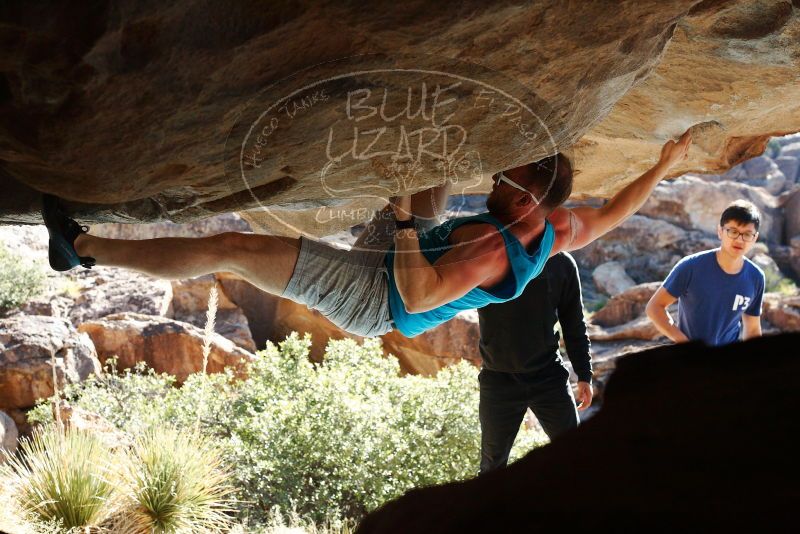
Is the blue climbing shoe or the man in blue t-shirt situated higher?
the blue climbing shoe

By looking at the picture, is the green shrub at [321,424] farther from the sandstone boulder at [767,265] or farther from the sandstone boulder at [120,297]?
the sandstone boulder at [767,265]

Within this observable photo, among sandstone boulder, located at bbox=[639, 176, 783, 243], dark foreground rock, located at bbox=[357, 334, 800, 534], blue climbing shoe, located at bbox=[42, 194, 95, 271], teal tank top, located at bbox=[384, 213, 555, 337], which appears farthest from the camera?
sandstone boulder, located at bbox=[639, 176, 783, 243]

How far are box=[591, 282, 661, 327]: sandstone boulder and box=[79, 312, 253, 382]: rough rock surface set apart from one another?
6.66 meters

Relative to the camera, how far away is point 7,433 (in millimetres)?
7301

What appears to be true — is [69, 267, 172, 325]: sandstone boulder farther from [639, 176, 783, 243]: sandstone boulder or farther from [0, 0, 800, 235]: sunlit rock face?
[639, 176, 783, 243]: sandstone boulder

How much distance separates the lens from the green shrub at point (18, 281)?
9.82m

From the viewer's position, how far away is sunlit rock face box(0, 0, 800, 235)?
1959 millimetres

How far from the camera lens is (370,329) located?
347 centimetres

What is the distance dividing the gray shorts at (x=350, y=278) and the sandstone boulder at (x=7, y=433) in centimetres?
520

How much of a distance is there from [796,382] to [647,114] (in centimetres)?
319

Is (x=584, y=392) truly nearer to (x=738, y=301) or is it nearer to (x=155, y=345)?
(x=738, y=301)

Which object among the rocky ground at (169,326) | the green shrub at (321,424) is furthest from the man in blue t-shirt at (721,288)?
the green shrub at (321,424)

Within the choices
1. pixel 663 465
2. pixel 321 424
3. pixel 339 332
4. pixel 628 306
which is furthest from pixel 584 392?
pixel 628 306

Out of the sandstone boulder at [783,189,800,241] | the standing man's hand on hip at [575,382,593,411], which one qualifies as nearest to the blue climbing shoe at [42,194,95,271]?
the standing man's hand on hip at [575,382,593,411]
